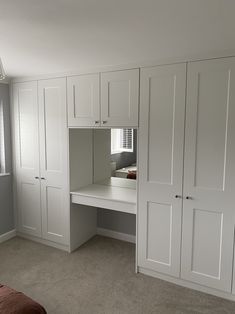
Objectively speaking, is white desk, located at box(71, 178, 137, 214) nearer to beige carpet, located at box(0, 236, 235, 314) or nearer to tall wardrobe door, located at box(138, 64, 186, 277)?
tall wardrobe door, located at box(138, 64, 186, 277)

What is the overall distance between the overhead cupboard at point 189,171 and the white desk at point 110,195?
20 centimetres

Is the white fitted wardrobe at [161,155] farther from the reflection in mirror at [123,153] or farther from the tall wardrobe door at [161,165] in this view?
the reflection in mirror at [123,153]

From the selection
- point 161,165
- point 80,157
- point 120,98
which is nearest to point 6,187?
point 80,157

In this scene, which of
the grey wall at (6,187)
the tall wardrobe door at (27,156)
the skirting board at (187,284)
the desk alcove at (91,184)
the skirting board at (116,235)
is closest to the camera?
the skirting board at (187,284)

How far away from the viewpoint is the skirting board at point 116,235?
348 cm

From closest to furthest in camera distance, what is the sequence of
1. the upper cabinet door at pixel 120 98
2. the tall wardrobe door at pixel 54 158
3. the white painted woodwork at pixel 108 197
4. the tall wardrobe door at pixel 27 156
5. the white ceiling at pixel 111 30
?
1. the white ceiling at pixel 111 30
2. the upper cabinet door at pixel 120 98
3. the white painted woodwork at pixel 108 197
4. the tall wardrobe door at pixel 54 158
5. the tall wardrobe door at pixel 27 156

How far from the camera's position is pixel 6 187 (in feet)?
11.5

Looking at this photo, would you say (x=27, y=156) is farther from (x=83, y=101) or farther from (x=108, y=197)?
(x=108, y=197)

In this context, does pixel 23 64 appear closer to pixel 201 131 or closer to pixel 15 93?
pixel 15 93

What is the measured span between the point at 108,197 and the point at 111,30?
1.76 metres

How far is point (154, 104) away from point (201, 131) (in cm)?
53

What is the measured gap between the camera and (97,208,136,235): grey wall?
136 inches

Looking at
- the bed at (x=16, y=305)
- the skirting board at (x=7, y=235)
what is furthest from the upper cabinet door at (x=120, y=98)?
the skirting board at (x=7, y=235)

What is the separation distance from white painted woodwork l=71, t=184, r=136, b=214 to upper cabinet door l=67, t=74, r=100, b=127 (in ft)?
2.71
